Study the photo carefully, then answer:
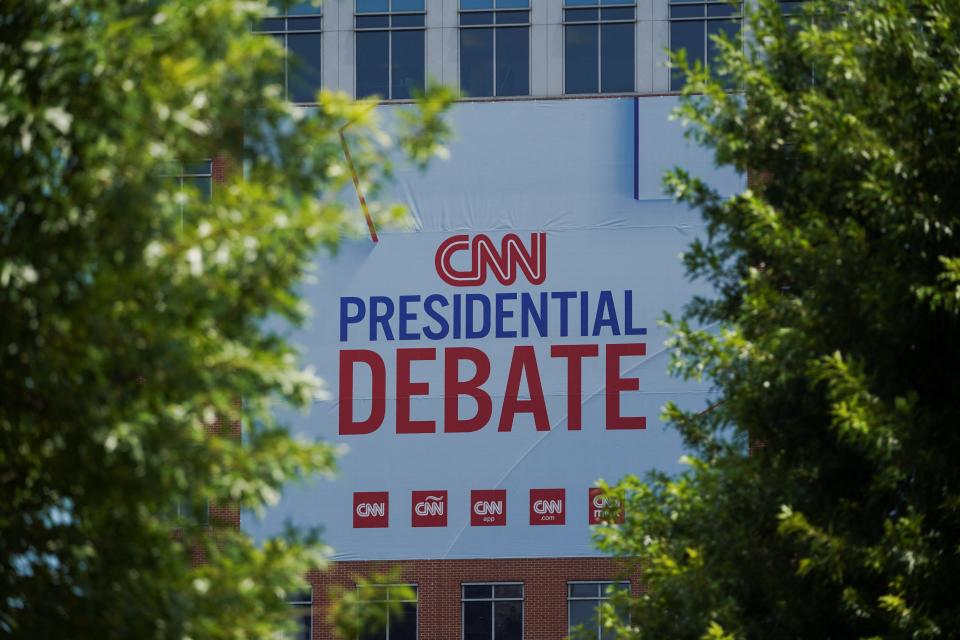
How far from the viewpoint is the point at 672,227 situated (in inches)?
2120

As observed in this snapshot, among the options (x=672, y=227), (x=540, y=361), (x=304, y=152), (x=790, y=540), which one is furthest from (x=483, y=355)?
(x=304, y=152)

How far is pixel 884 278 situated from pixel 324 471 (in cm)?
734

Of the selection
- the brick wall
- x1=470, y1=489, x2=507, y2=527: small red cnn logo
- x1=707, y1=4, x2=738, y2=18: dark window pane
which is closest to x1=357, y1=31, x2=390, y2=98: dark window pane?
x1=707, y1=4, x2=738, y2=18: dark window pane

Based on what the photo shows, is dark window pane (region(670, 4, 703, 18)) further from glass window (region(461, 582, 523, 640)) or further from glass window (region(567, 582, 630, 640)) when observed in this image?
glass window (region(461, 582, 523, 640))

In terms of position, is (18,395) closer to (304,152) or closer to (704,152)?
(304,152)

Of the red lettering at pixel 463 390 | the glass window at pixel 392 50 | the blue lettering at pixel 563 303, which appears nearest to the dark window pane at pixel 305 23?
the glass window at pixel 392 50

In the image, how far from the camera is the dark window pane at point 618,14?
173 ft

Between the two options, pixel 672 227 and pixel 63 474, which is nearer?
pixel 63 474

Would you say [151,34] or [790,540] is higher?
[151,34]

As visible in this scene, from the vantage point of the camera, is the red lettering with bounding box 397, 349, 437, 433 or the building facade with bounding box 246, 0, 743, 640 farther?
the red lettering with bounding box 397, 349, 437, 433

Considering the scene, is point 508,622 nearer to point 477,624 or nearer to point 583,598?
point 477,624

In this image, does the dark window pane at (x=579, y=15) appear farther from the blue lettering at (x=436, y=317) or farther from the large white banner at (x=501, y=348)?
the blue lettering at (x=436, y=317)

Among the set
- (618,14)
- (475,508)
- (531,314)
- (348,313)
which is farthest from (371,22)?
(475,508)

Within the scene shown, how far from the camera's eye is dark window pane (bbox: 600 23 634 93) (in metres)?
52.7
